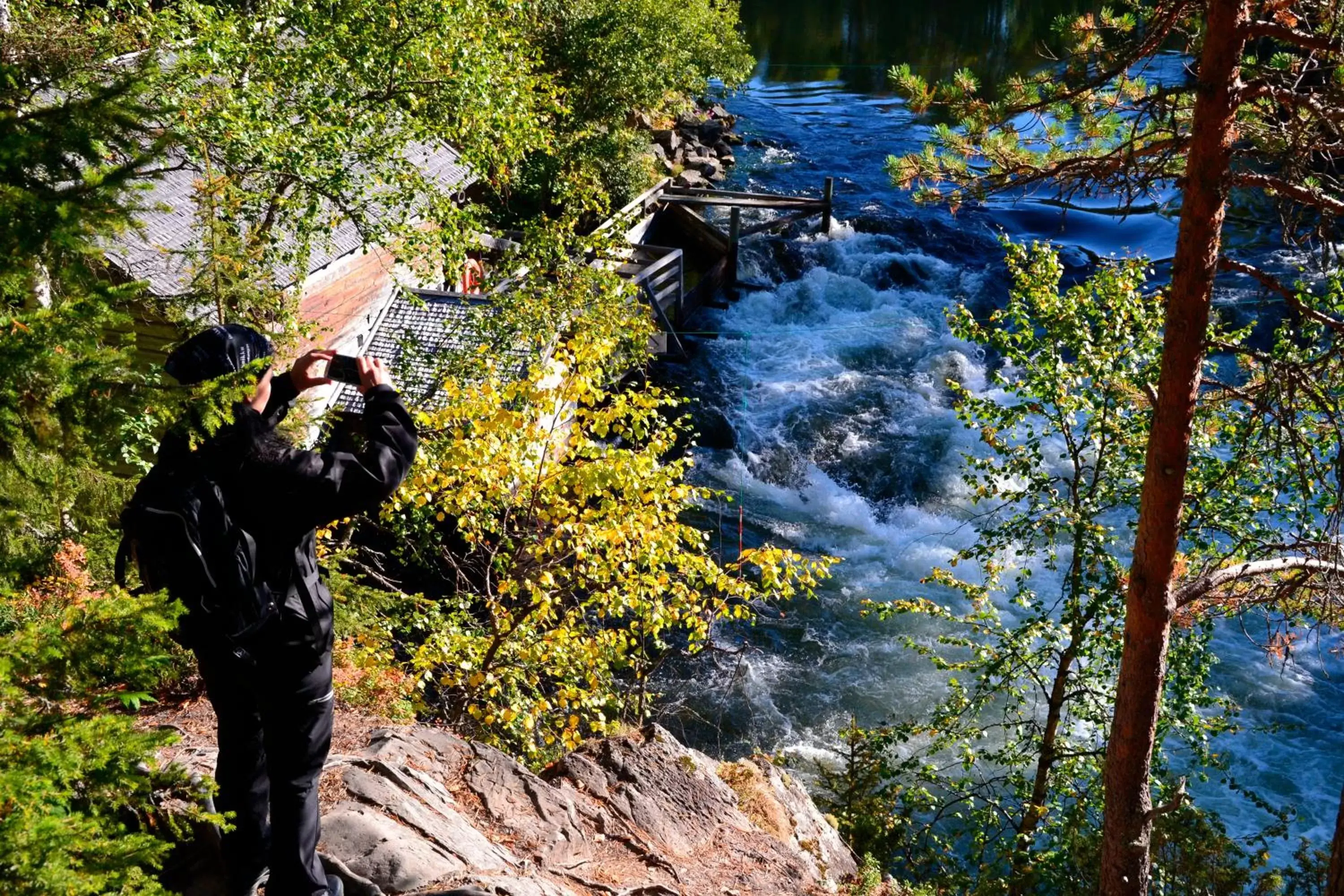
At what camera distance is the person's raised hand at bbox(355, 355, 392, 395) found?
155 inches

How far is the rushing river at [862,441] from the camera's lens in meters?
12.5

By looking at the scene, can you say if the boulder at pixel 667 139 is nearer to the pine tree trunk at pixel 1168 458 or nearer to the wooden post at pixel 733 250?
the wooden post at pixel 733 250

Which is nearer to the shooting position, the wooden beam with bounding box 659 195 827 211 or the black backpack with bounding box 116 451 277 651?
the black backpack with bounding box 116 451 277 651

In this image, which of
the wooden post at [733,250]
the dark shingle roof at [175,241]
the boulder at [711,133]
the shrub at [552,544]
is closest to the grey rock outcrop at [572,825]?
the shrub at [552,544]

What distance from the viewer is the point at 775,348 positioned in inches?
883

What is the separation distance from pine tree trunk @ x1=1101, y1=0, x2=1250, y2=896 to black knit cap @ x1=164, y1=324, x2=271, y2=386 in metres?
4.63

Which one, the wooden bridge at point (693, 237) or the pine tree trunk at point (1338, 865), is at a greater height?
the wooden bridge at point (693, 237)

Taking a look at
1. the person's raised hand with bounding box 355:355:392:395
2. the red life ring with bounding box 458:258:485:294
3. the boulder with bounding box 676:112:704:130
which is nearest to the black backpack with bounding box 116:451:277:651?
the person's raised hand with bounding box 355:355:392:395

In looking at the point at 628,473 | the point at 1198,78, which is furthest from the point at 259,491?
the point at 1198,78

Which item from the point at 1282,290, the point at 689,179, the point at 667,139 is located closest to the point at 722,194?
the point at 689,179

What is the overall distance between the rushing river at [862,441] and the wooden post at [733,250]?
1.77 ft

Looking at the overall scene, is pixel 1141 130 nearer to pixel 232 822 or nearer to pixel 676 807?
pixel 676 807

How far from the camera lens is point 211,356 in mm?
3535

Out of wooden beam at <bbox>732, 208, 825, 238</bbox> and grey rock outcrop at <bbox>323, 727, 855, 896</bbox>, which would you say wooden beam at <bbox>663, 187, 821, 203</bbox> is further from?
grey rock outcrop at <bbox>323, 727, 855, 896</bbox>
